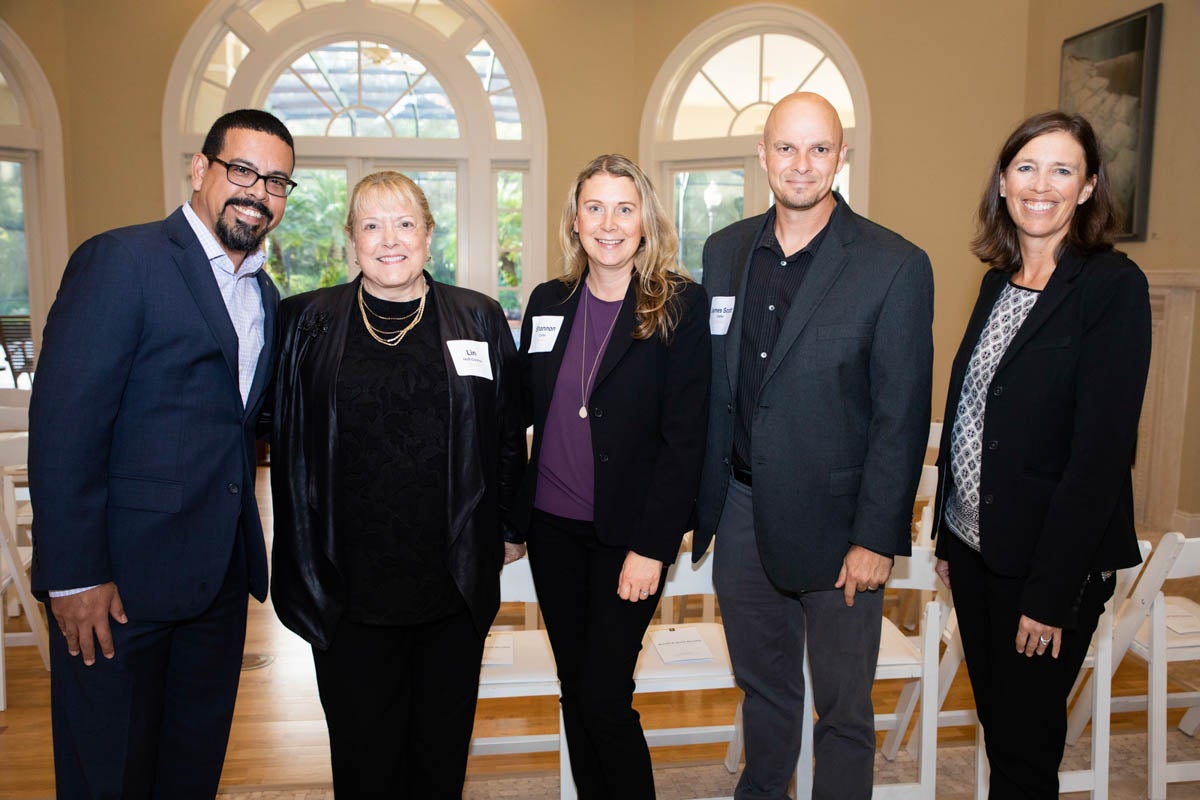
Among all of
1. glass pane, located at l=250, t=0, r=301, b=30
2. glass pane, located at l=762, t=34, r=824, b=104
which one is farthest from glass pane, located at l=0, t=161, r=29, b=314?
glass pane, located at l=762, t=34, r=824, b=104

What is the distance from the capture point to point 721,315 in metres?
2.07

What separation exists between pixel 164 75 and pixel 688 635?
7360 millimetres

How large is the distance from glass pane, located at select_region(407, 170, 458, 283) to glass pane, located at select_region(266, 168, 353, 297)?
784 mm

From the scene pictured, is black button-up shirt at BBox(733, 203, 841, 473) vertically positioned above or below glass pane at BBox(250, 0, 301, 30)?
below

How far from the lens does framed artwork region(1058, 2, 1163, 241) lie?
203 inches

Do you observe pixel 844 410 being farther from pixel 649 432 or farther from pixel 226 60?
pixel 226 60

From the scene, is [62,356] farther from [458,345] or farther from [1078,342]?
[1078,342]

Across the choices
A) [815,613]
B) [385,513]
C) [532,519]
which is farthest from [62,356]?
[815,613]

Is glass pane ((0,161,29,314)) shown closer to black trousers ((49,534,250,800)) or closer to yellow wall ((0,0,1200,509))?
yellow wall ((0,0,1200,509))

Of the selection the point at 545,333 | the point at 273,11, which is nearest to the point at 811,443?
the point at 545,333

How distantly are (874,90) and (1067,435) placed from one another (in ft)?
18.8

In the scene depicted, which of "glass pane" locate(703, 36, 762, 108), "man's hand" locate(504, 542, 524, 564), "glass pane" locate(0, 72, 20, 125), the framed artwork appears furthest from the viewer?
"glass pane" locate(703, 36, 762, 108)

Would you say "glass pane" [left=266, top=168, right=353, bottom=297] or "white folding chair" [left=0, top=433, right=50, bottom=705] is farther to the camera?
"glass pane" [left=266, top=168, right=353, bottom=297]

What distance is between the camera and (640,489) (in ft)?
6.30
